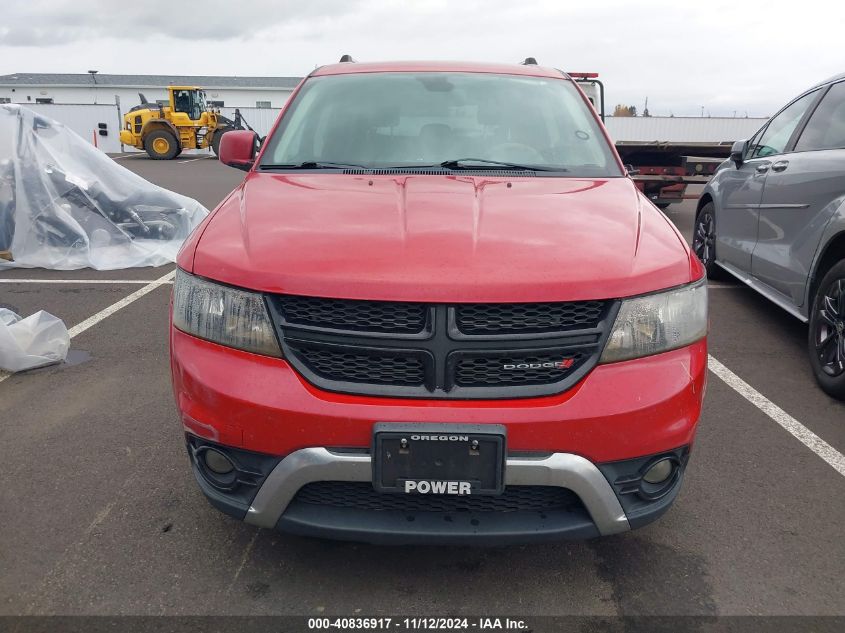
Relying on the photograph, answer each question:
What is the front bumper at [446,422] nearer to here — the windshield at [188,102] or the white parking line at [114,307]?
the white parking line at [114,307]

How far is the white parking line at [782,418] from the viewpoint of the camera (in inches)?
127

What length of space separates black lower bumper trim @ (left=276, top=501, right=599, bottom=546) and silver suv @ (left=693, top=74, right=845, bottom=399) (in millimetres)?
2531

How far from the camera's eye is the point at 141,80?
58094mm

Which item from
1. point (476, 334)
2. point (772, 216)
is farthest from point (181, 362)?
point (772, 216)

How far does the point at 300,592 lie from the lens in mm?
2277

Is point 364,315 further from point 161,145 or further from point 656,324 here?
point 161,145

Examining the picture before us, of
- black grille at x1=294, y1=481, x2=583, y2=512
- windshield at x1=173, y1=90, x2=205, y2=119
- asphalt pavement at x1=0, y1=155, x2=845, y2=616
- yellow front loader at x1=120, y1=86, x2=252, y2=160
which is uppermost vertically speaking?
windshield at x1=173, y1=90, x2=205, y2=119

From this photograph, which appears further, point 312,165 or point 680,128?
point 680,128

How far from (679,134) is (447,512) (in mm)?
33821

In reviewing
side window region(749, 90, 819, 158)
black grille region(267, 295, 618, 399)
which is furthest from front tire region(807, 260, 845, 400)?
black grille region(267, 295, 618, 399)

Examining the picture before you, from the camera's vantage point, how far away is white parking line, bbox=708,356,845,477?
323cm

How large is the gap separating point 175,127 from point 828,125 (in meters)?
24.1

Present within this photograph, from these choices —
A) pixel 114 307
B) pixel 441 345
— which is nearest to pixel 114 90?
pixel 114 307

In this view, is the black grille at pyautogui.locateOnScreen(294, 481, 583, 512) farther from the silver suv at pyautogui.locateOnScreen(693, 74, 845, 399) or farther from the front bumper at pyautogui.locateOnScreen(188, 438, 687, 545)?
the silver suv at pyautogui.locateOnScreen(693, 74, 845, 399)
